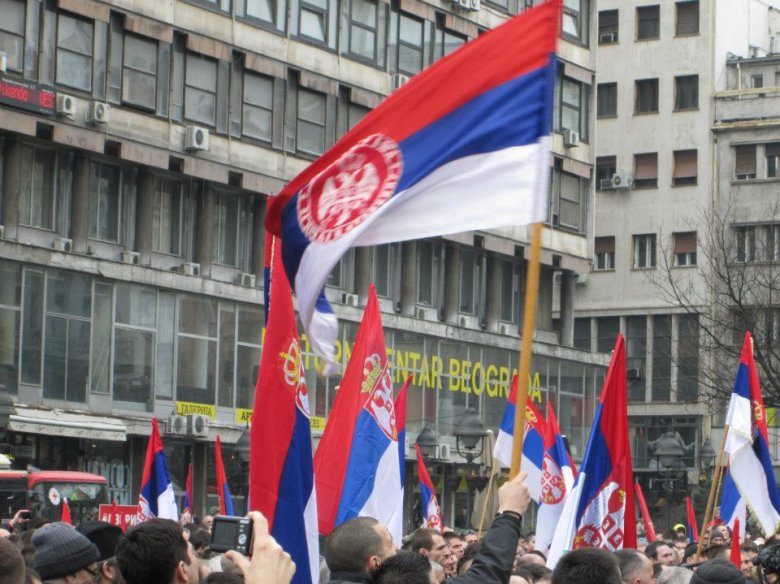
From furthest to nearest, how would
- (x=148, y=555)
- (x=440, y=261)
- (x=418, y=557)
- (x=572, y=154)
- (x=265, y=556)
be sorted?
(x=572, y=154)
(x=440, y=261)
(x=418, y=557)
(x=148, y=555)
(x=265, y=556)

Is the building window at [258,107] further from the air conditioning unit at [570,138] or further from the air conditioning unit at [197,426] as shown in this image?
the air conditioning unit at [570,138]

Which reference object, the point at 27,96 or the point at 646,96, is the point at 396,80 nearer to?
the point at 27,96

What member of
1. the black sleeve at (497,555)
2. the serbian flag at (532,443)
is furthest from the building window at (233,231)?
the black sleeve at (497,555)

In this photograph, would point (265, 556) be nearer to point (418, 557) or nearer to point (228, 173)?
point (418, 557)

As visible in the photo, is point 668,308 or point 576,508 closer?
point 576,508

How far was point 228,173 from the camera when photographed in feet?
129

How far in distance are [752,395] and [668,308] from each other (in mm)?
46307

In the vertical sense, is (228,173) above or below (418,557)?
above

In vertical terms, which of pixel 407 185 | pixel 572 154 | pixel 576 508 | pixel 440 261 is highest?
pixel 572 154

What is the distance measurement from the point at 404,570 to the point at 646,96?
60.7 meters

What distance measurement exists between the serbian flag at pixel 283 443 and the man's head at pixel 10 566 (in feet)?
9.41

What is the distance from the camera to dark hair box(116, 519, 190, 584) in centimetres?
599

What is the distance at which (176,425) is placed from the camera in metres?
37.4

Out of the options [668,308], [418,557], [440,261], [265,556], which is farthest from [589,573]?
[668,308]
